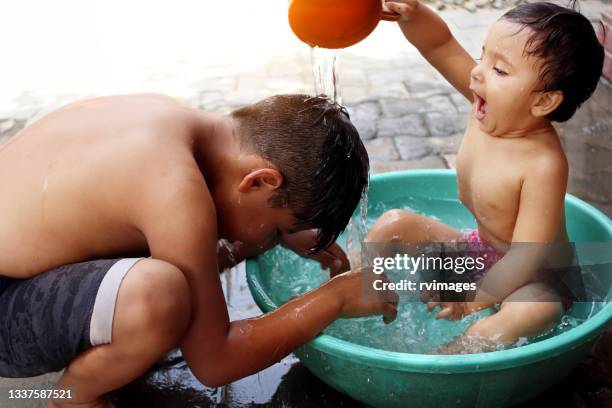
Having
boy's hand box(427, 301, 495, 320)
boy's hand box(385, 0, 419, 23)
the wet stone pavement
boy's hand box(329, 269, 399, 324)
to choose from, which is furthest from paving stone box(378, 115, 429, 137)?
boy's hand box(329, 269, 399, 324)

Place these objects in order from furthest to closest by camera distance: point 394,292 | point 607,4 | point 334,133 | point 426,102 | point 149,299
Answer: point 607,4 < point 426,102 < point 394,292 < point 334,133 < point 149,299

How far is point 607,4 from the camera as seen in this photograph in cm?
422

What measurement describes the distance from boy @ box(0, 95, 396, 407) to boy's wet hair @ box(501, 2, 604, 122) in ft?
1.59

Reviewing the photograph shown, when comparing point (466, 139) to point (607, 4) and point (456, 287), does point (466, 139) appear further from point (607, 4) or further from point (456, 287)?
point (607, 4)

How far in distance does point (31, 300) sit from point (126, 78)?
8.56ft

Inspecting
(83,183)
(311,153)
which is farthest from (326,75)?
(83,183)

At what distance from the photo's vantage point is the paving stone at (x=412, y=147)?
2.84 metres

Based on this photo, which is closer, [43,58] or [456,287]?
[456,287]

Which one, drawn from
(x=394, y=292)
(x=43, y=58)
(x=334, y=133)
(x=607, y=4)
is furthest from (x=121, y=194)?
(x=607, y=4)

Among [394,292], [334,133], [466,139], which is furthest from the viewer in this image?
[466,139]

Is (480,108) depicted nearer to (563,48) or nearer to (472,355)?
(563,48)

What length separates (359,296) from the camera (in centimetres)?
162

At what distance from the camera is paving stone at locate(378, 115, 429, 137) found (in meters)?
3.03

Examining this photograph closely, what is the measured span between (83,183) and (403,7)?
0.99 metres
